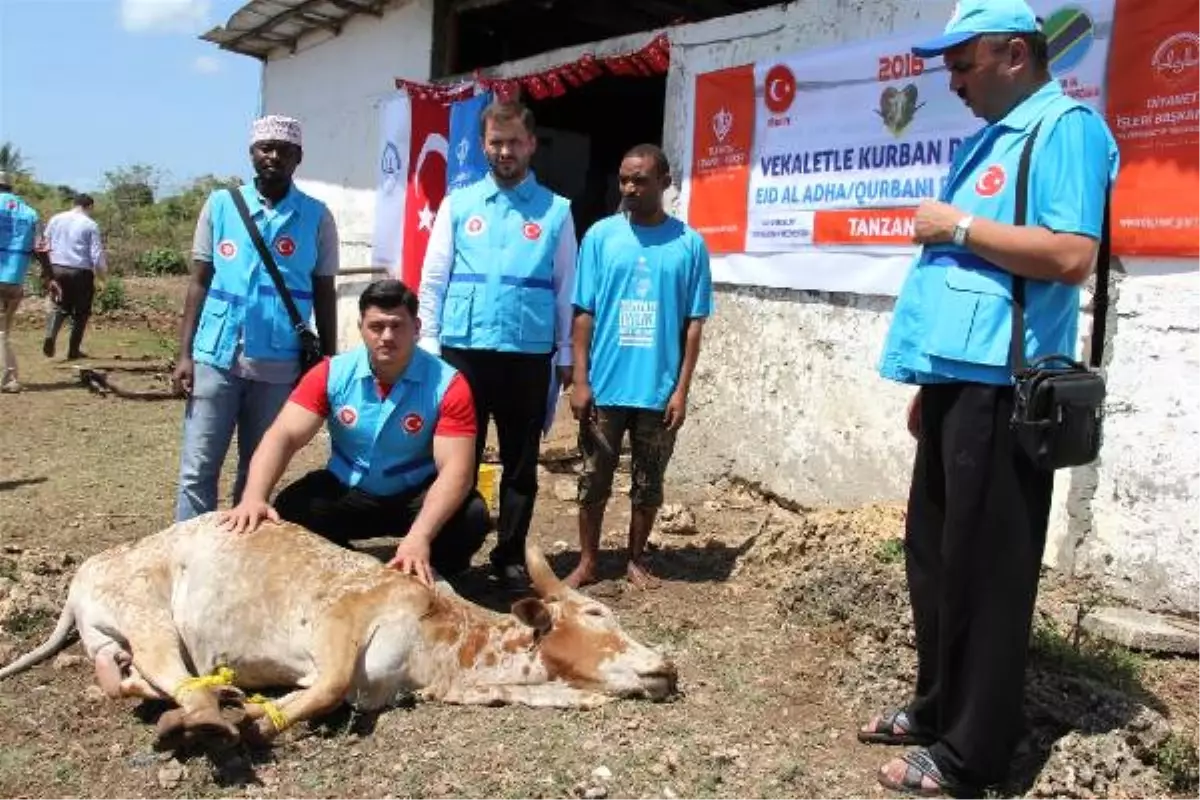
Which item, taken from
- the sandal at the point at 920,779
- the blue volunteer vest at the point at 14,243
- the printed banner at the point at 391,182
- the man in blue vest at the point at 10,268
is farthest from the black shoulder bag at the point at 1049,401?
the blue volunteer vest at the point at 14,243

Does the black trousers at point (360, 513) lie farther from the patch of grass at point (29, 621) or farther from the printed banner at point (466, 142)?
the printed banner at point (466, 142)

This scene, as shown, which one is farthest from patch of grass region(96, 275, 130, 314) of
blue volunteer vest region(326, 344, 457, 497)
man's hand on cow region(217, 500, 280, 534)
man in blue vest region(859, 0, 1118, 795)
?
man in blue vest region(859, 0, 1118, 795)

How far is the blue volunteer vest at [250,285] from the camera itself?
427cm

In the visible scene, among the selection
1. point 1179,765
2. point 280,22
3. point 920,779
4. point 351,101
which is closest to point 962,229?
point 920,779

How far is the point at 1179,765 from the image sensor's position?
3.04m

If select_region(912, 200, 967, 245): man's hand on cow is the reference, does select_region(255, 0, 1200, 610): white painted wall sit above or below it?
below

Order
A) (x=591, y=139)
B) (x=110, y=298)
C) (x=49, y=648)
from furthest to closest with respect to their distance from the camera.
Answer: (x=110, y=298) < (x=591, y=139) < (x=49, y=648)

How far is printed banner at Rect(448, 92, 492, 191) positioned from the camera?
27.7 feet

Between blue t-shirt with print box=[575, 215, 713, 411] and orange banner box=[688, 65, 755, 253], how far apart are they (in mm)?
1931

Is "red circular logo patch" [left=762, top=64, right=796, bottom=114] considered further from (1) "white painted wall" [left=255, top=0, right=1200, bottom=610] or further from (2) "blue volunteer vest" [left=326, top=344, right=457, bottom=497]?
(2) "blue volunteer vest" [left=326, top=344, right=457, bottom=497]

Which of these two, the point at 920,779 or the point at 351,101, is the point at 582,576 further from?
the point at 351,101

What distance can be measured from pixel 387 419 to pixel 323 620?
880mm

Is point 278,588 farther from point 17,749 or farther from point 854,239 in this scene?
point 854,239

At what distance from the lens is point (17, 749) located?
3.17 meters
